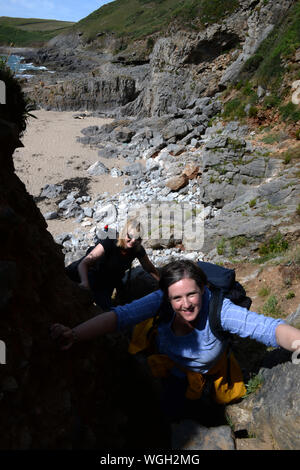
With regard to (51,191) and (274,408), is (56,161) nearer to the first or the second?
(51,191)

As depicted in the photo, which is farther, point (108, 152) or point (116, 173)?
point (108, 152)

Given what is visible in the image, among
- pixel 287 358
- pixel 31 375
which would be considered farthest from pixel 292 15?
pixel 31 375

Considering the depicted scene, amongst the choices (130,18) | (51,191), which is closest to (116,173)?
(51,191)

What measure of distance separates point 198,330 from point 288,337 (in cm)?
75

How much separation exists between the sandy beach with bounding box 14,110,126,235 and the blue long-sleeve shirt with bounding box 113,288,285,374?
1324 centimetres

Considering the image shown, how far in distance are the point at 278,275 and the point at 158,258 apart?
17.0 ft

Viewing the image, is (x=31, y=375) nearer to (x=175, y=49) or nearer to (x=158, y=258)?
(x=158, y=258)

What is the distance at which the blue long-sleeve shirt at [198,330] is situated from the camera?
2.48 m

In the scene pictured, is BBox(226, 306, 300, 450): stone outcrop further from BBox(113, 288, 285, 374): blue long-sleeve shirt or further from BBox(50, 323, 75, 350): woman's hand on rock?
BBox(50, 323, 75, 350): woman's hand on rock

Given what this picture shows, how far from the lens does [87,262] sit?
14.0 ft

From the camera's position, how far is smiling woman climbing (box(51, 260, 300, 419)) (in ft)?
8.15

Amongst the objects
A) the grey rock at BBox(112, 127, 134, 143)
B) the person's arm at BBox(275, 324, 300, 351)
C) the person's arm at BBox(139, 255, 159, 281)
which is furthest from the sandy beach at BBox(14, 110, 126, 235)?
the person's arm at BBox(275, 324, 300, 351)

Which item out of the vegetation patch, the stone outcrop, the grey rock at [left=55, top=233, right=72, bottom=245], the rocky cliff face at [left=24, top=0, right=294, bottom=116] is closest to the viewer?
the stone outcrop

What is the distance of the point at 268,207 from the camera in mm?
9969
